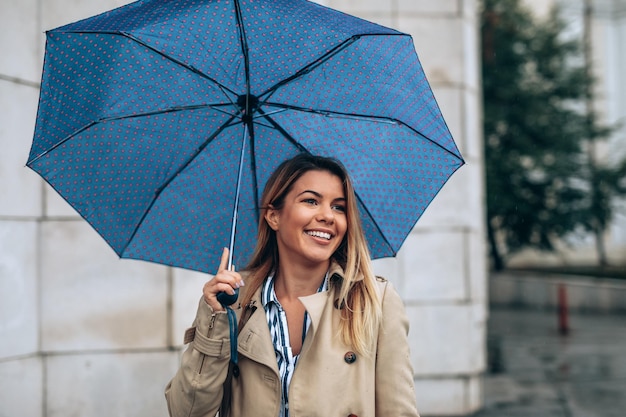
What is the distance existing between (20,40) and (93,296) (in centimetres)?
174

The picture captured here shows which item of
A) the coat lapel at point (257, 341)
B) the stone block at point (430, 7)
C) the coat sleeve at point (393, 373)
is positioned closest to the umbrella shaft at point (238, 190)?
the coat lapel at point (257, 341)

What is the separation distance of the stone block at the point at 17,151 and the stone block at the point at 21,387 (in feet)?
3.17

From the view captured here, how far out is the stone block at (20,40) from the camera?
5297 millimetres

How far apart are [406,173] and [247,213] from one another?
25.6 inches

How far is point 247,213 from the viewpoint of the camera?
10.8 ft

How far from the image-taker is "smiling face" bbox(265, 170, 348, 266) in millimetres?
2920

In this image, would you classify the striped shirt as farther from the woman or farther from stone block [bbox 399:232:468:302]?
stone block [bbox 399:232:468:302]

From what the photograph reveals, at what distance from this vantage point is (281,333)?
2916 mm

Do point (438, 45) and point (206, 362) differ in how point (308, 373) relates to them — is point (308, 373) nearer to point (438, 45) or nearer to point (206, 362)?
point (206, 362)

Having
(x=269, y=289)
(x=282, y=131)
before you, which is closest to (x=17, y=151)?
(x=282, y=131)

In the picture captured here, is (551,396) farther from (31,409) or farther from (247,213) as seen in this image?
(247,213)

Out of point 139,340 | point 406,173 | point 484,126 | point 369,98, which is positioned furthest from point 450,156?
point 484,126

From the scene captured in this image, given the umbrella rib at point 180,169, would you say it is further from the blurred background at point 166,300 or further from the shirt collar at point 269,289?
the blurred background at point 166,300

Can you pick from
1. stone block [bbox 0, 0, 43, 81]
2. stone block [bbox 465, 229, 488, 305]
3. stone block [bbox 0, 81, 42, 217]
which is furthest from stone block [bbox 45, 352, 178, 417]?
stone block [bbox 465, 229, 488, 305]
